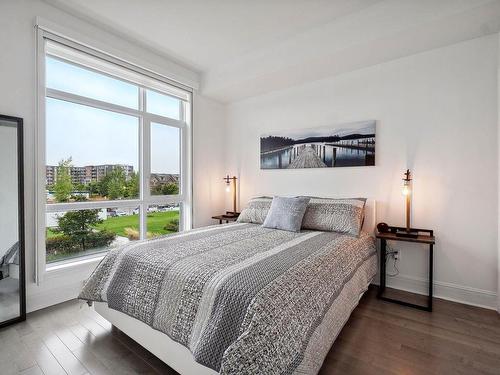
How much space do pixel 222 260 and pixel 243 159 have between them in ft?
8.44

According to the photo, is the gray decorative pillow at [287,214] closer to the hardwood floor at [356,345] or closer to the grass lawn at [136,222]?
the hardwood floor at [356,345]

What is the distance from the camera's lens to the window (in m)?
2.48

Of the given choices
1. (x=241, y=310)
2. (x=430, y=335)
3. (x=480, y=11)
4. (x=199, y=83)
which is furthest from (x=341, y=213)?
(x=199, y=83)

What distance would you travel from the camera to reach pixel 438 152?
2545mm

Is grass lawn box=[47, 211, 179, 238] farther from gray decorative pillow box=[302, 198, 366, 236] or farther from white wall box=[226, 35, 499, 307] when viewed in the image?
white wall box=[226, 35, 499, 307]

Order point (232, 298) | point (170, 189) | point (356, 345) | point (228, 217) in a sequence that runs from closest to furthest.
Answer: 1. point (232, 298)
2. point (356, 345)
3. point (170, 189)
4. point (228, 217)

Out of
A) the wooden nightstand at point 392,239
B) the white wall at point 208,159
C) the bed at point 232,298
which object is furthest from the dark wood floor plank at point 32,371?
the wooden nightstand at point 392,239

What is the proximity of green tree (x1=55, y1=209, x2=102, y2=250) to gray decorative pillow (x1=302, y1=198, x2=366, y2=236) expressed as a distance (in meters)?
2.34

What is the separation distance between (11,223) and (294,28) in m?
3.20

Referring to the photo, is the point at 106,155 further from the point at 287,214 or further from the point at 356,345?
the point at 356,345

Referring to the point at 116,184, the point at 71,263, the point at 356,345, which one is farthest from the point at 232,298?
the point at 116,184

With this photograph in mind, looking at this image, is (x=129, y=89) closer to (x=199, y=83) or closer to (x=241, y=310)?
(x=199, y=83)

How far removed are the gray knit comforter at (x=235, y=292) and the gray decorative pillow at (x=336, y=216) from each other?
343 millimetres

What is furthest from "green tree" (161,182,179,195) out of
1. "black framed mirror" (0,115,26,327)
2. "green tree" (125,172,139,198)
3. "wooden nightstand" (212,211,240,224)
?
"black framed mirror" (0,115,26,327)
